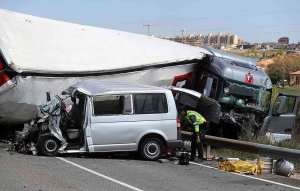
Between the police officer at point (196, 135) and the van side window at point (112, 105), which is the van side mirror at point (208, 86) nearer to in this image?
the police officer at point (196, 135)

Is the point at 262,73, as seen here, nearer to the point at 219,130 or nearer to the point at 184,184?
the point at 219,130

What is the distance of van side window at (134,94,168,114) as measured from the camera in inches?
442

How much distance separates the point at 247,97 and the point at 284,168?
14.9 feet

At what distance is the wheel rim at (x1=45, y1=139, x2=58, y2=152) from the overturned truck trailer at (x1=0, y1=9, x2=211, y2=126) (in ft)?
7.07

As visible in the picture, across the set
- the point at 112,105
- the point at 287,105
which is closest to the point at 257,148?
the point at 287,105

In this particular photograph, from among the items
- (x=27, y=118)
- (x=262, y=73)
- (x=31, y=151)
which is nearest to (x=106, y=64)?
(x=27, y=118)

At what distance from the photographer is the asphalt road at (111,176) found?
7.76 m

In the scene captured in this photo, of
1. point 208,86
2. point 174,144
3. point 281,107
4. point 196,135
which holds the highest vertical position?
point 208,86

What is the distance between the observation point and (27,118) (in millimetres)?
13055

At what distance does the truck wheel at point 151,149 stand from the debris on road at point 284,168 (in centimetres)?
264

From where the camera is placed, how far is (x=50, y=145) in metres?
10.9

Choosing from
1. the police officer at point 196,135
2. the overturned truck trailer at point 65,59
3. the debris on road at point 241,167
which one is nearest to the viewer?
the debris on road at point 241,167

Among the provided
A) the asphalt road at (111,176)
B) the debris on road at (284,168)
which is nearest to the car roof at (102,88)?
the asphalt road at (111,176)

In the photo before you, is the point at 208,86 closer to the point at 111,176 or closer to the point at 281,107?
the point at 281,107
